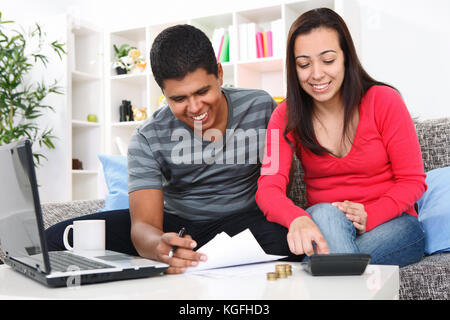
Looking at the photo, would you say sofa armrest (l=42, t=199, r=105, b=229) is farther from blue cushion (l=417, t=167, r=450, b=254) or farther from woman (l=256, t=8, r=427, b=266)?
blue cushion (l=417, t=167, r=450, b=254)

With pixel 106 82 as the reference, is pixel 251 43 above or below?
above

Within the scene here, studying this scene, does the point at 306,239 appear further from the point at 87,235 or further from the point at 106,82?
the point at 106,82

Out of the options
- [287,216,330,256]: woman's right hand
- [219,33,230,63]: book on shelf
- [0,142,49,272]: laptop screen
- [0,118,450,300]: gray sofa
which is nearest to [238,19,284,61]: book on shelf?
[219,33,230,63]: book on shelf

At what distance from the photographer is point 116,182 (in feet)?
6.65

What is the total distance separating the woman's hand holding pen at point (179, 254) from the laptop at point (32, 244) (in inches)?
1.8

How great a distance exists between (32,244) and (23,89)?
337cm

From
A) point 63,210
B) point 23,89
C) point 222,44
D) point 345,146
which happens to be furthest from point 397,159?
point 23,89

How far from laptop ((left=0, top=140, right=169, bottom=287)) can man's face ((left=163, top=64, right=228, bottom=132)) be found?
541 mm

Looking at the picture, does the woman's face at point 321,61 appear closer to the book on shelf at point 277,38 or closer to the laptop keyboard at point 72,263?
the laptop keyboard at point 72,263

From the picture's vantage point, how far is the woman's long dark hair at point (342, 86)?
1.38m

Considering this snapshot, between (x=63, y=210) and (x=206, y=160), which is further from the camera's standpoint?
(x=63, y=210)

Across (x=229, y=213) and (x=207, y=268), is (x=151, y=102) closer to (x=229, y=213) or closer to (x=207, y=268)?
(x=229, y=213)

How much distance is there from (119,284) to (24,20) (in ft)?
12.1

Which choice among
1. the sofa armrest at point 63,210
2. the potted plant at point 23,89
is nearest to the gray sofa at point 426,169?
the sofa armrest at point 63,210
